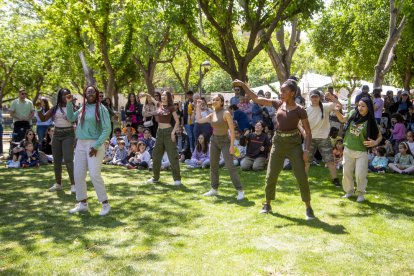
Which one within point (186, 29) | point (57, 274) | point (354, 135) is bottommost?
point (57, 274)

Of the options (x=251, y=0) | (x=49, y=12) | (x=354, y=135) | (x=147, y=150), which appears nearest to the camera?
(x=354, y=135)

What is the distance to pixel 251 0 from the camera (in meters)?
12.8

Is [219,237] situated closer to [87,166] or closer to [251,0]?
[87,166]

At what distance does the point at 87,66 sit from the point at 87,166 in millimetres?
16563

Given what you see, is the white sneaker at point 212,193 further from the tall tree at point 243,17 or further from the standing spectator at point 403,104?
the standing spectator at point 403,104

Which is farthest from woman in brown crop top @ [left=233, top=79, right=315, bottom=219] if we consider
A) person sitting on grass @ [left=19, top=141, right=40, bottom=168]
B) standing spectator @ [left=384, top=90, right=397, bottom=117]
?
standing spectator @ [left=384, top=90, right=397, bottom=117]

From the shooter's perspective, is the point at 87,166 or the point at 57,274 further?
the point at 87,166

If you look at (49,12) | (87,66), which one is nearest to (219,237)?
(49,12)

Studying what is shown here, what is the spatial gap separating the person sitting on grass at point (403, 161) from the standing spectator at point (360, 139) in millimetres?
3262

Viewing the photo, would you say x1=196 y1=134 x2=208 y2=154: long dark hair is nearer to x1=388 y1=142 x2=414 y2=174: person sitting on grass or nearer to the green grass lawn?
the green grass lawn

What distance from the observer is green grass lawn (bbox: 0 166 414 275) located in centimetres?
458

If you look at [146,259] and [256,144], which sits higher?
[256,144]

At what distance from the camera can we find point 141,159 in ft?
37.3

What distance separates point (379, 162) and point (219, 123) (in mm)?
4798
